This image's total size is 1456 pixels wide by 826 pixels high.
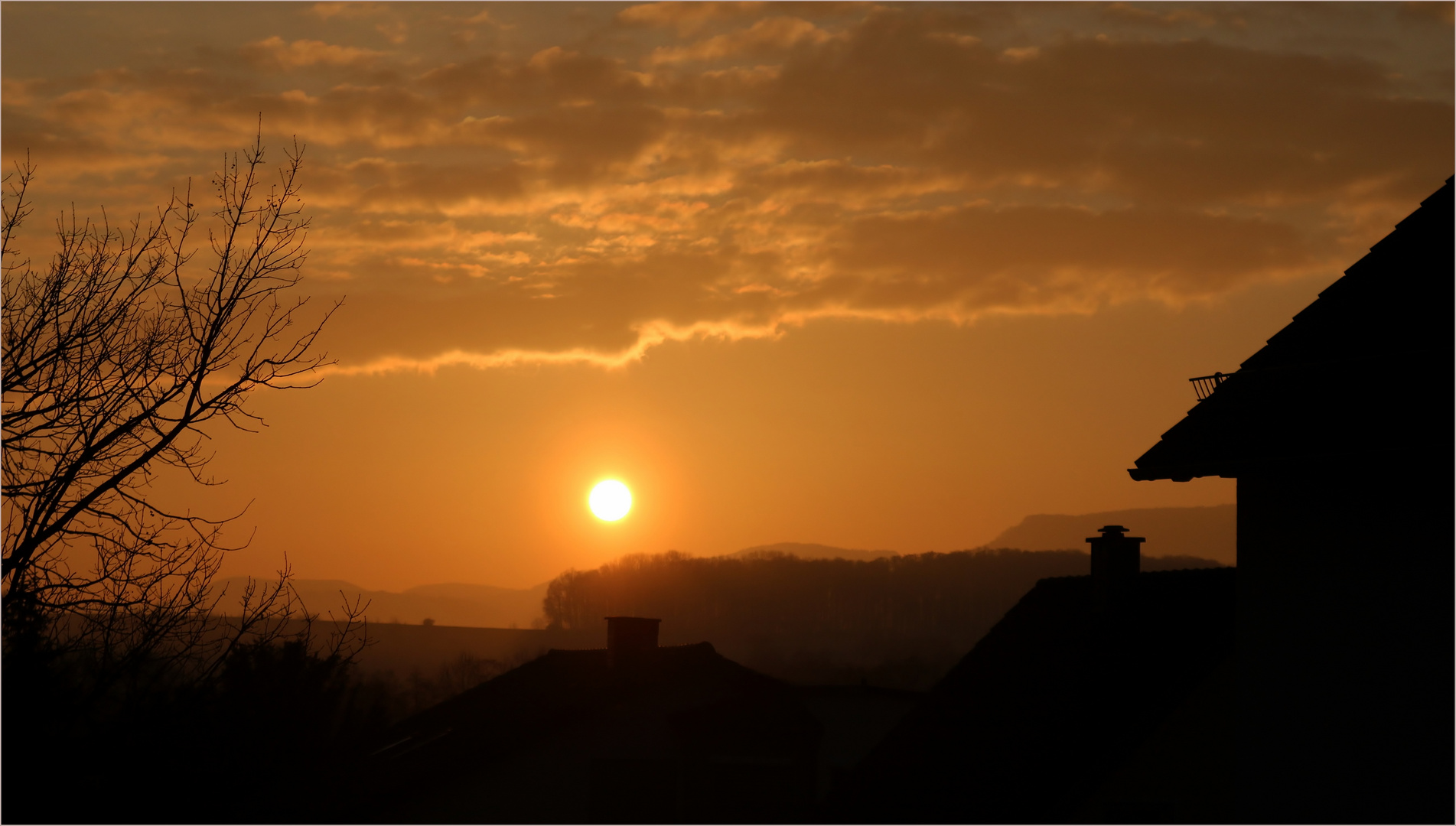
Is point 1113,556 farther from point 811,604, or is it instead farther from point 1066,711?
point 811,604

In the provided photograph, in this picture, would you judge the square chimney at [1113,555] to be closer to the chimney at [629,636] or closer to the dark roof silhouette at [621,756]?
the dark roof silhouette at [621,756]

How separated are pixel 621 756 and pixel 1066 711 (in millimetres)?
9731

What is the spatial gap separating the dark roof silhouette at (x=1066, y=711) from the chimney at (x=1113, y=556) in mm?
Result: 178

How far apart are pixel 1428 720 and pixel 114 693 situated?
32.8 feet

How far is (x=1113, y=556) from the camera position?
18.5 meters

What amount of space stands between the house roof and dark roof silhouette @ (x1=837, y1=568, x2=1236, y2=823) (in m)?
4.41

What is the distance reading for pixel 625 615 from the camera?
2809cm

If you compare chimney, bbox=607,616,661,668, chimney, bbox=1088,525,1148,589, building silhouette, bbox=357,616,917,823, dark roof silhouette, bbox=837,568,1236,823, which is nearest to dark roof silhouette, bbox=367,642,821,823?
building silhouette, bbox=357,616,917,823

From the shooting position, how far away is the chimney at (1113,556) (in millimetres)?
18500

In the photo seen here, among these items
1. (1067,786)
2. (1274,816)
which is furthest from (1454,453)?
(1067,786)

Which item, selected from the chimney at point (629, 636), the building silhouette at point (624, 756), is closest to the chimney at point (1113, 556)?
the building silhouette at point (624, 756)

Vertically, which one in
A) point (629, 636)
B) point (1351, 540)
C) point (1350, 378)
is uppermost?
point (1350, 378)

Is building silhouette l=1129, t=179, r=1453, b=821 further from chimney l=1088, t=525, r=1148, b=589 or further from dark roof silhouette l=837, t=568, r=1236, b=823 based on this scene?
chimney l=1088, t=525, r=1148, b=589

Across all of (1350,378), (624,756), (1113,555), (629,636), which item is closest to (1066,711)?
(1113,555)
